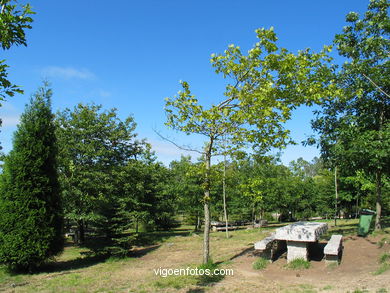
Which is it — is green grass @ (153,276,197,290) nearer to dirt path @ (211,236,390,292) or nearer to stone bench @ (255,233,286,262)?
dirt path @ (211,236,390,292)

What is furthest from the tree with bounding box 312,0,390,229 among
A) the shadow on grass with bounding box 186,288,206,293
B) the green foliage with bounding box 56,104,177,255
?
the green foliage with bounding box 56,104,177,255

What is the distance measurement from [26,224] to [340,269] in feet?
34.2

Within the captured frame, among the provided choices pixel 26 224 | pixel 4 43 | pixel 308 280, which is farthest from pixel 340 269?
pixel 26 224

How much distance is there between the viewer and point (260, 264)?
8.60 meters

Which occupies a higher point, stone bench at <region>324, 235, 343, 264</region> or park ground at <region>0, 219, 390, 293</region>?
stone bench at <region>324, 235, 343, 264</region>

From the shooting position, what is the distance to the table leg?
28.2 feet

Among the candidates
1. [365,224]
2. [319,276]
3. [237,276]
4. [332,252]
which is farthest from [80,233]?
[365,224]

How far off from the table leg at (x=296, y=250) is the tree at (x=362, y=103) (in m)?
3.48

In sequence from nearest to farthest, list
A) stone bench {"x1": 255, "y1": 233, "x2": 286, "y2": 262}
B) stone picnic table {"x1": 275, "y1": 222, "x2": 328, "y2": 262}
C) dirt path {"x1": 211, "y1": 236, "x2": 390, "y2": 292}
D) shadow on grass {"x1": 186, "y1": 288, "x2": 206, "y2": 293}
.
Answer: dirt path {"x1": 211, "y1": 236, "x2": 390, "y2": 292}, shadow on grass {"x1": 186, "y1": 288, "x2": 206, "y2": 293}, stone picnic table {"x1": 275, "y1": 222, "x2": 328, "y2": 262}, stone bench {"x1": 255, "y1": 233, "x2": 286, "y2": 262}

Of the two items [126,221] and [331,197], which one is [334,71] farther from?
[331,197]

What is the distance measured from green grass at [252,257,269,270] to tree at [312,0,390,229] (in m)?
4.57

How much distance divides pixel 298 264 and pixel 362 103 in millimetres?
6637

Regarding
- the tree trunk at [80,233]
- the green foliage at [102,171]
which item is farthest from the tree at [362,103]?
the tree trunk at [80,233]

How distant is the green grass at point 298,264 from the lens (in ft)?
26.8
